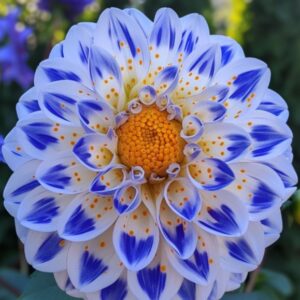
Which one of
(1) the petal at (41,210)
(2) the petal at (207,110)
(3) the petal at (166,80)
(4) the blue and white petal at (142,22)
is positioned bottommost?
(1) the petal at (41,210)

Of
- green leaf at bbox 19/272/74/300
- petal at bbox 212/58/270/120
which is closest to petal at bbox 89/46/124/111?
petal at bbox 212/58/270/120

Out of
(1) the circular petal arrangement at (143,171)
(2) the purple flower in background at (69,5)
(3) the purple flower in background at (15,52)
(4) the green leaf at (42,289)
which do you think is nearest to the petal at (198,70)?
(1) the circular petal arrangement at (143,171)

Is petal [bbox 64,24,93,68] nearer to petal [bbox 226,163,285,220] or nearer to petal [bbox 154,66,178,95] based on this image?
petal [bbox 154,66,178,95]

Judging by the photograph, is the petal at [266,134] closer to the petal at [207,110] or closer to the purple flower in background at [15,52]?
the petal at [207,110]

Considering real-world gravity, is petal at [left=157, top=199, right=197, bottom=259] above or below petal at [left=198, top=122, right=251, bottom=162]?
below

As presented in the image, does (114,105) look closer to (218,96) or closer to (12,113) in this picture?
(218,96)

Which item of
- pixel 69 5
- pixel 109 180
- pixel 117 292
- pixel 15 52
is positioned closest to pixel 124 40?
pixel 109 180
